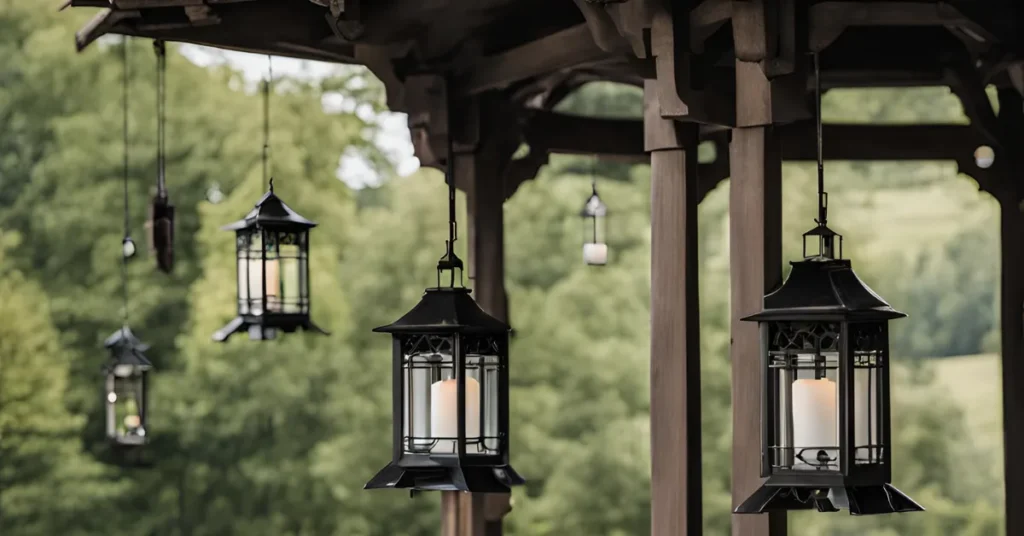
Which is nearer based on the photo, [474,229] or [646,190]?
[474,229]

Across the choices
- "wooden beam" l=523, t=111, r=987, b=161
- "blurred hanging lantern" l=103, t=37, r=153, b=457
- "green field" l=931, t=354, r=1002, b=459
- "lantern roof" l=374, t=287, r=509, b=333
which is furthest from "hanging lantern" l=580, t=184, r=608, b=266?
"green field" l=931, t=354, r=1002, b=459

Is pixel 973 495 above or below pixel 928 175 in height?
below

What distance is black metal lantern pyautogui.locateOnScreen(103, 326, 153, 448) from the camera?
11.4m

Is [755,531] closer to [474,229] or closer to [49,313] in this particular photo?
[474,229]

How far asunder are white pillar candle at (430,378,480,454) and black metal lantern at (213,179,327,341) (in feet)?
9.54

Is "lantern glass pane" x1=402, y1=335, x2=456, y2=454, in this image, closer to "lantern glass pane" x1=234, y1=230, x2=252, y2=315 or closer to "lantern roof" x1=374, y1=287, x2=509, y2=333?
"lantern roof" x1=374, y1=287, x2=509, y2=333

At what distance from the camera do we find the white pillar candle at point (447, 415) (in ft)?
18.2

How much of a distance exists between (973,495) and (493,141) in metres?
12.5

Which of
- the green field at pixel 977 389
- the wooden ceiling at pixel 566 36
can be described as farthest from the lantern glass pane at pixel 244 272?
the green field at pixel 977 389

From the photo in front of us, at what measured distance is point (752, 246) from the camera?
203 inches

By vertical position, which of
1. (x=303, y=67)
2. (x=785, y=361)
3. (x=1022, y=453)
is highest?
(x=303, y=67)

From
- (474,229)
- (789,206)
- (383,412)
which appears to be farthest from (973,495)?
(474,229)

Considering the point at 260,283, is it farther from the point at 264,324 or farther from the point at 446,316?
the point at 446,316

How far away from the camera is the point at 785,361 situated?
14.8ft
